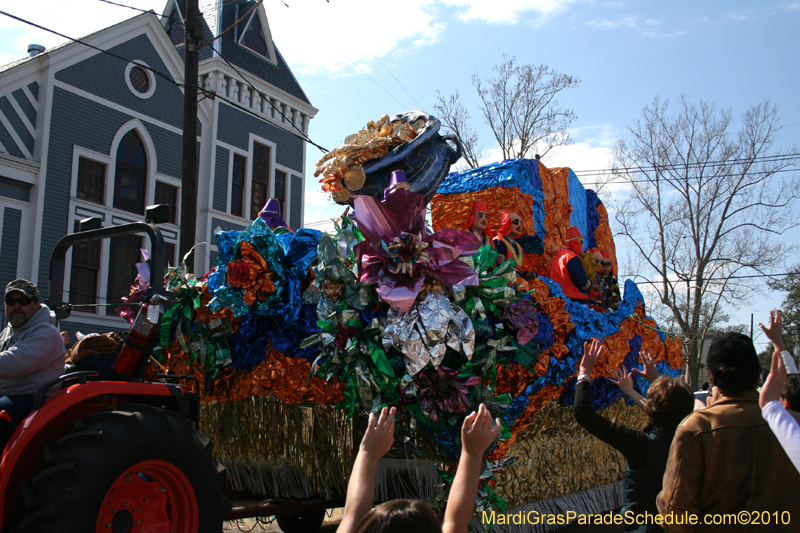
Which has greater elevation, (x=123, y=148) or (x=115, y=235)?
(x=123, y=148)

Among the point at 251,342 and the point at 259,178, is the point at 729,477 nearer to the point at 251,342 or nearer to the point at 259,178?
the point at 251,342

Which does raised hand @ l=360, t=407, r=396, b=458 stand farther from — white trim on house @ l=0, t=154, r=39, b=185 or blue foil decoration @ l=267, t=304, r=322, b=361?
white trim on house @ l=0, t=154, r=39, b=185

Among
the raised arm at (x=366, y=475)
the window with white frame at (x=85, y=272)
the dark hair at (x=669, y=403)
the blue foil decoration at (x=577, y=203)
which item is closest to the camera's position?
the raised arm at (x=366, y=475)

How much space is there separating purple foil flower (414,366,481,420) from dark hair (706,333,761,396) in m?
1.62

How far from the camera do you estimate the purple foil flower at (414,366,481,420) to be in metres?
3.71

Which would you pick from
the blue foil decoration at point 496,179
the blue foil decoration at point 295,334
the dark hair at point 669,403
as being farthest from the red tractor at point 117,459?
the blue foil decoration at point 496,179

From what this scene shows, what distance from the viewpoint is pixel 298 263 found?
14.0 ft

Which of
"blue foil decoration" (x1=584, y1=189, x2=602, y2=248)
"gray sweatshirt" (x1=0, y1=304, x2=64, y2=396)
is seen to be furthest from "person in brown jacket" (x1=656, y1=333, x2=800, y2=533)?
"blue foil decoration" (x1=584, y1=189, x2=602, y2=248)

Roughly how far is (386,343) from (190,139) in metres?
5.21

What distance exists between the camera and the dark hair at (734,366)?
227 cm

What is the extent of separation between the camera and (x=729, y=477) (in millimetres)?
2143

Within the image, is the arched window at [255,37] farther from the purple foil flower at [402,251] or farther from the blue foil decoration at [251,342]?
the purple foil flower at [402,251]

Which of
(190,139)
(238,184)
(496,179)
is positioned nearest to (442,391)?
(496,179)

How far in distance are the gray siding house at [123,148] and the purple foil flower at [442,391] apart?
23.4 ft
